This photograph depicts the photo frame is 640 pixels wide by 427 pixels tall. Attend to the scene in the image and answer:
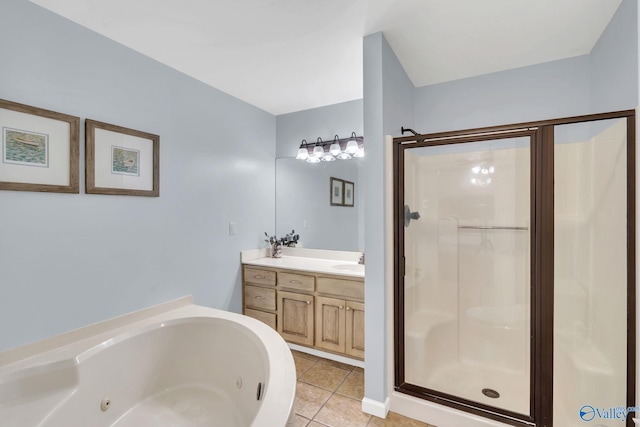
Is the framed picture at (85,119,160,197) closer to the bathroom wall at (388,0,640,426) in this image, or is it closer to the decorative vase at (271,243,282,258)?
the decorative vase at (271,243,282,258)

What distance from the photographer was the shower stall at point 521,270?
1464mm

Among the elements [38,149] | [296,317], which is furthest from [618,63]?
[38,149]

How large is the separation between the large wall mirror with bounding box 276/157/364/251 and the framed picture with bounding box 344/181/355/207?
0.04 feet

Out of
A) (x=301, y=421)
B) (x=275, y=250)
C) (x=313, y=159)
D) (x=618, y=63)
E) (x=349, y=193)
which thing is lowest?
(x=301, y=421)

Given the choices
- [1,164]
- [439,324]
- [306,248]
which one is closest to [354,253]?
[306,248]

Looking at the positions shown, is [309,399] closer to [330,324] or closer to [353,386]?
[353,386]

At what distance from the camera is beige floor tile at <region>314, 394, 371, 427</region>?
5.82 feet

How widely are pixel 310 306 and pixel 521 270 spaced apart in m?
1.60

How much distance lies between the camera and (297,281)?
8.56 ft

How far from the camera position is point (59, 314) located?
1.62 m

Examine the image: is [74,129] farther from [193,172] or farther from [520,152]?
[520,152]

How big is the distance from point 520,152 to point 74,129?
255 centimetres

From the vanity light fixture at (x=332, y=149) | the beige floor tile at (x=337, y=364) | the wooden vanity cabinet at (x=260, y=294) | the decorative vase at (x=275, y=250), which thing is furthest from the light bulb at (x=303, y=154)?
the beige floor tile at (x=337, y=364)

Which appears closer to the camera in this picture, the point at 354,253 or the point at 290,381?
the point at 290,381
